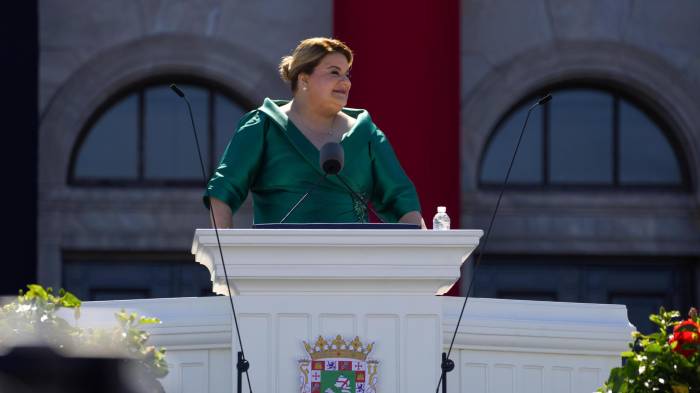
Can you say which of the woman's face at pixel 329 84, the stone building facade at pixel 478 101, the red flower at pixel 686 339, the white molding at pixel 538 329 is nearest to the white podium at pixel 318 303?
the white molding at pixel 538 329

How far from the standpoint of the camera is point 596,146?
10961 mm

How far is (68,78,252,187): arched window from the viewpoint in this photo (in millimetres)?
10750

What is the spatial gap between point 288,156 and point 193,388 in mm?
887

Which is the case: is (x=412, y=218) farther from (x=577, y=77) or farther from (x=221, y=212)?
(x=577, y=77)

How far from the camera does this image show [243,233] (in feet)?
11.6

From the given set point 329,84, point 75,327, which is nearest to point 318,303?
point 75,327

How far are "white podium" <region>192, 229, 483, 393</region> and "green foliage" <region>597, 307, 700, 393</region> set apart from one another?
536mm

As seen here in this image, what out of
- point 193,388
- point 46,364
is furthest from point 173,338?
point 46,364

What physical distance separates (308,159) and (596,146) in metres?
6.99

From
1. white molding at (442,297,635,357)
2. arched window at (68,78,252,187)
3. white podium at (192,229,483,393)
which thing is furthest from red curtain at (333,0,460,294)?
white podium at (192,229,483,393)

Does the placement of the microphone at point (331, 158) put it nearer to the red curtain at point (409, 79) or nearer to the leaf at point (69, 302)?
the leaf at point (69, 302)

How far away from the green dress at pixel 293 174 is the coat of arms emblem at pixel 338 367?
0.85 m

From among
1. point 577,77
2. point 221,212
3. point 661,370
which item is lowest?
point 661,370

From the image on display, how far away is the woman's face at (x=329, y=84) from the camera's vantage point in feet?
14.5
